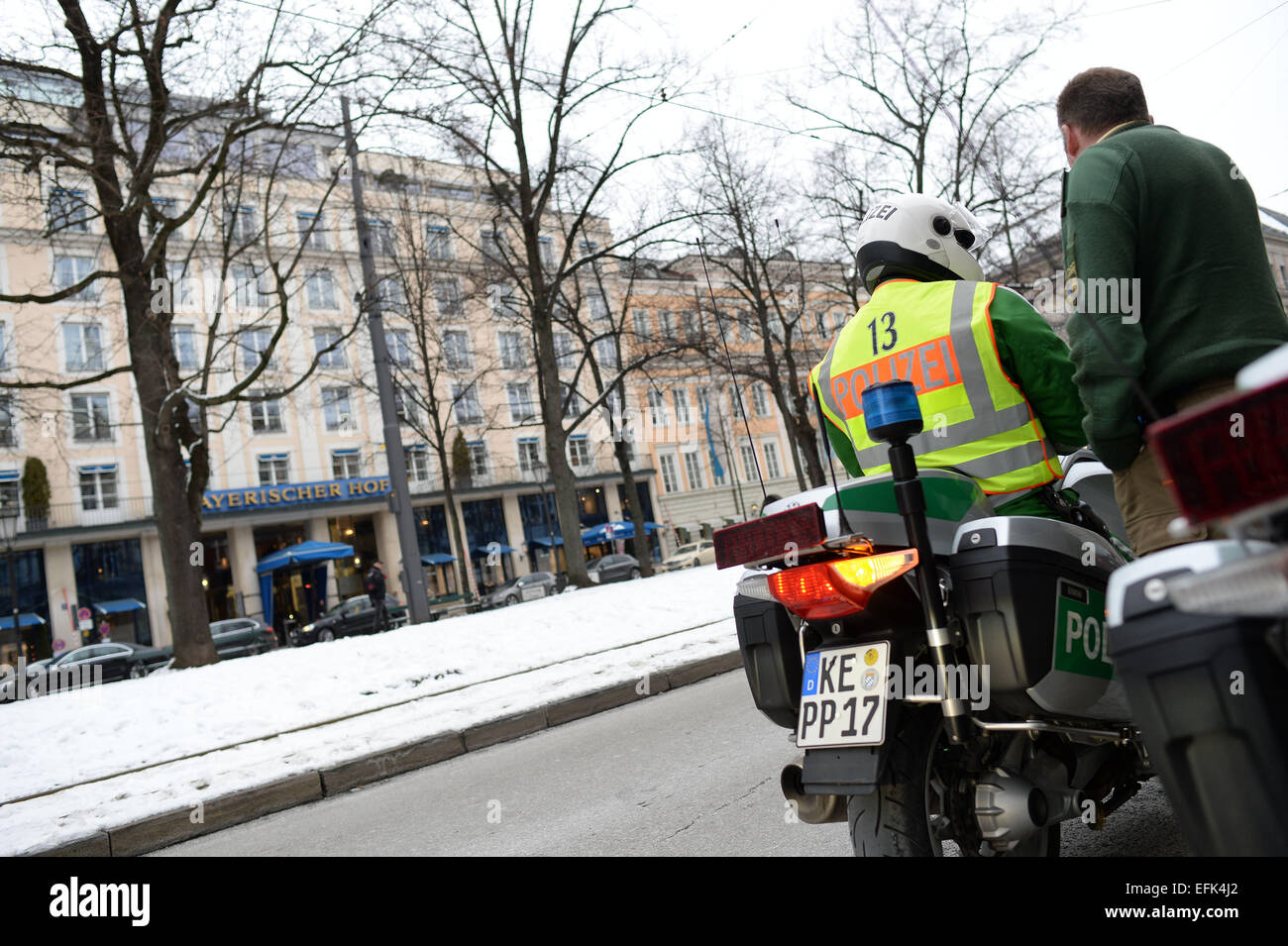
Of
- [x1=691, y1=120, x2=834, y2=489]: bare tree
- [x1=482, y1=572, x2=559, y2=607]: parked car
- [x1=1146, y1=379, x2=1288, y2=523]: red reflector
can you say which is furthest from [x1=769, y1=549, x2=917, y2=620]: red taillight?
[x1=482, y1=572, x2=559, y2=607]: parked car

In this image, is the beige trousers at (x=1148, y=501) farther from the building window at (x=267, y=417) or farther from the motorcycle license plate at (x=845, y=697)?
the building window at (x=267, y=417)

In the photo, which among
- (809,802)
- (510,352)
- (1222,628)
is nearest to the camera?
(1222,628)

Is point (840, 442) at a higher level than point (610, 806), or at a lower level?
higher

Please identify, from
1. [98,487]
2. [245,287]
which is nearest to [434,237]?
[245,287]

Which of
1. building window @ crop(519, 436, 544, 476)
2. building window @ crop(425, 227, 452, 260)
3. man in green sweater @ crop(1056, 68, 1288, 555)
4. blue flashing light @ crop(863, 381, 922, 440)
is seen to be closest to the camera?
man in green sweater @ crop(1056, 68, 1288, 555)

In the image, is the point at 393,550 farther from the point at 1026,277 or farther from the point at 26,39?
the point at 26,39

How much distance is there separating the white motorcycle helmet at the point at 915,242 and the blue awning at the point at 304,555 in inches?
1420

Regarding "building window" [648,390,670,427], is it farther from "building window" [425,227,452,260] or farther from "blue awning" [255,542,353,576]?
"blue awning" [255,542,353,576]

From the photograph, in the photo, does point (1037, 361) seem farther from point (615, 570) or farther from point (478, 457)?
point (478, 457)

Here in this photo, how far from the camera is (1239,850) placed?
52.9 inches

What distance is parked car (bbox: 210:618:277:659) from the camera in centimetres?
2716

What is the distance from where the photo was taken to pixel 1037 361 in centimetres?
265

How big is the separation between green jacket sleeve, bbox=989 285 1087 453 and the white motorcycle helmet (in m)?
0.47

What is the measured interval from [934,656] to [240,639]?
93.0ft
